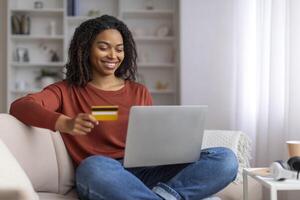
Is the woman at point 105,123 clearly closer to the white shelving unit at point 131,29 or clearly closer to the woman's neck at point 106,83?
the woman's neck at point 106,83

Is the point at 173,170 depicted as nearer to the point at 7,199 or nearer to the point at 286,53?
the point at 7,199

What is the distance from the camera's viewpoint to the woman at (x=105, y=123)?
4.72 ft

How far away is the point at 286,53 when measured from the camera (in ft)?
A: 7.89

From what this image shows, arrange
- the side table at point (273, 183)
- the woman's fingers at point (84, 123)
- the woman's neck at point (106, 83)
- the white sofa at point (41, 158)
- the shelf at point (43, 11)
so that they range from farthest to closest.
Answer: the shelf at point (43, 11)
the woman's neck at point (106, 83)
the white sofa at point (41, 158)
the side table at point (273, 183)
the woman's fingers at point (84, 123)

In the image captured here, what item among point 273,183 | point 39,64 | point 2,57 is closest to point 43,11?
point 39,64

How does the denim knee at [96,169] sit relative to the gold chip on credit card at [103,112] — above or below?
below

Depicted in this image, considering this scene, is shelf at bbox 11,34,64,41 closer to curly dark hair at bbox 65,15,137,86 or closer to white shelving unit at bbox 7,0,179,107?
white shelving unit at bbox 7,0,179,107

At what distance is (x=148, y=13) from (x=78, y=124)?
2640 mm

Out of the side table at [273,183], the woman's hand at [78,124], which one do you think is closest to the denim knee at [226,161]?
the side table at [273,183]

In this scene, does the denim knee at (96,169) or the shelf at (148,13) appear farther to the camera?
the shelf at (148,13)

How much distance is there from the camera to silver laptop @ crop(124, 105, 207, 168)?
1420mm

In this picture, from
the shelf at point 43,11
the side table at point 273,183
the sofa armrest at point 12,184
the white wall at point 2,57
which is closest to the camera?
the sofa armrest at point 12,184

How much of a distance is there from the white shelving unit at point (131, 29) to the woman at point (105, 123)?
197cm

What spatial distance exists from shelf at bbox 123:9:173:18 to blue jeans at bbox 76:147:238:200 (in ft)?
7.77
